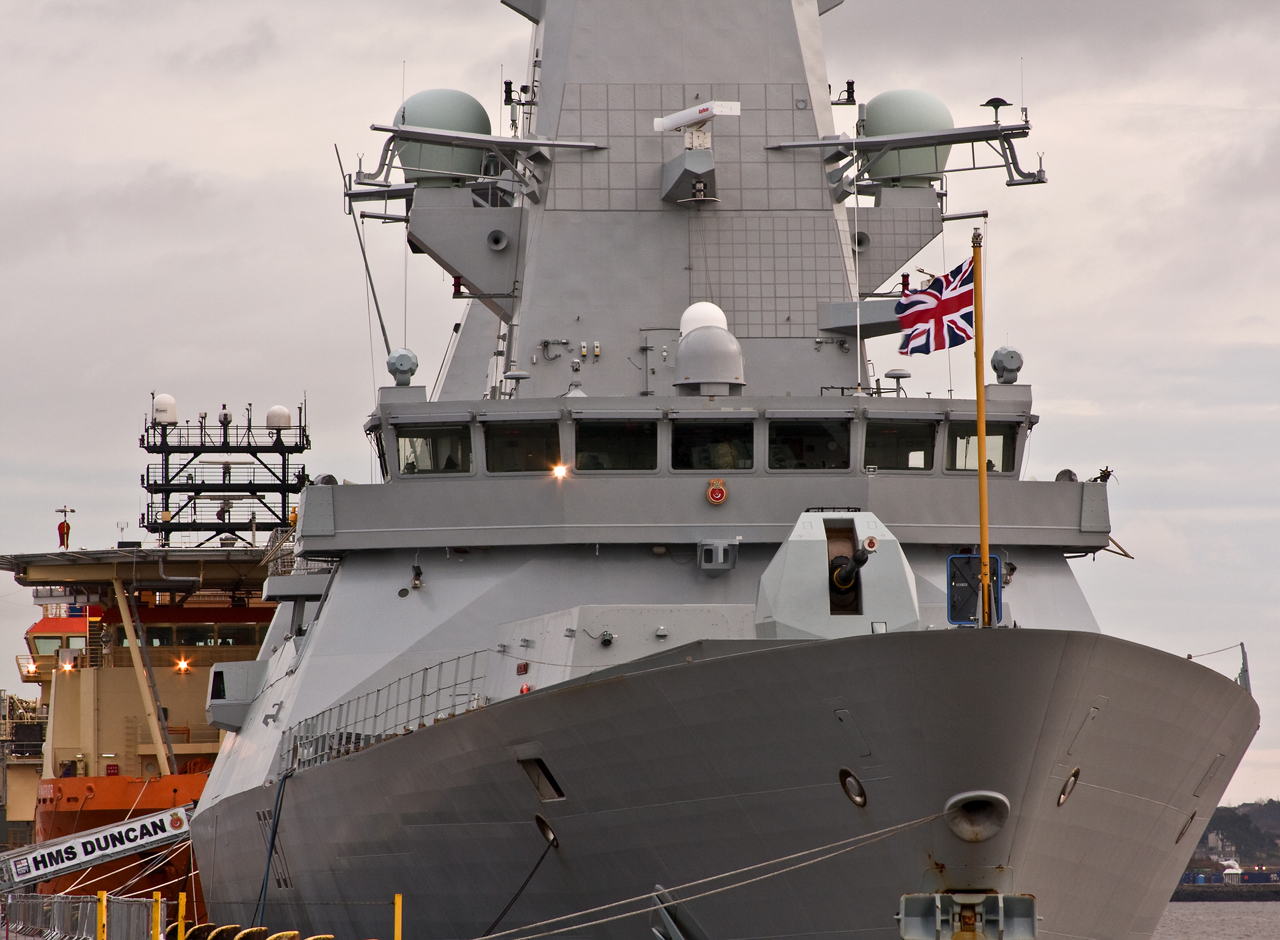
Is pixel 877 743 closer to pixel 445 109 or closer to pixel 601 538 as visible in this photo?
pixel 601 538

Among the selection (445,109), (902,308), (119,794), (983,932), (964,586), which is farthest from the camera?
(119,794)

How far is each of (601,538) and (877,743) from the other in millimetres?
6462

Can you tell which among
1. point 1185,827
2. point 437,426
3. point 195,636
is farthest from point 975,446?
point 195,636

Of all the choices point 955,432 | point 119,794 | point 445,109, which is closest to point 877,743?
point 955,432

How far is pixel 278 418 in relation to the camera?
43.4 meters

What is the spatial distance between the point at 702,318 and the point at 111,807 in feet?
64.2

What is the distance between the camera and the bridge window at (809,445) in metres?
17.1

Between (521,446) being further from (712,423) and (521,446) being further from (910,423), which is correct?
(910,423)

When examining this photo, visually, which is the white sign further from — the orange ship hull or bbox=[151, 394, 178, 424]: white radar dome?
bbox=[151, 394, 178, 424]: white radar dome

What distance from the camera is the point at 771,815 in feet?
36.3

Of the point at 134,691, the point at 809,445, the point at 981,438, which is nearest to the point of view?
the point at 981,438

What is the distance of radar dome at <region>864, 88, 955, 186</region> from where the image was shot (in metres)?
20.8

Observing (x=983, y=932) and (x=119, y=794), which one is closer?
(x=983, y=932)

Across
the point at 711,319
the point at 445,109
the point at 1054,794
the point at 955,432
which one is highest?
the point at 445,109
